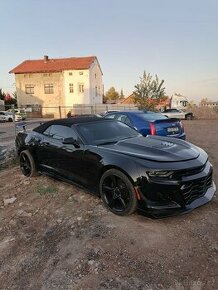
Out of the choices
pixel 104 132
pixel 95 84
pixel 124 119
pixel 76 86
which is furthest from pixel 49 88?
pixel 104 132

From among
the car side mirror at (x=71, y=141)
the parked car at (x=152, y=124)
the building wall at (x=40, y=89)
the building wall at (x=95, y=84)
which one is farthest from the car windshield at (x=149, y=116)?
the building wall at (x=40, y=89)

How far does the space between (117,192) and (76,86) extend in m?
41.5

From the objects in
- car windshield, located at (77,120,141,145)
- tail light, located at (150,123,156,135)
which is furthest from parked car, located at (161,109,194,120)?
car windshield, located at (77,120,141,145)

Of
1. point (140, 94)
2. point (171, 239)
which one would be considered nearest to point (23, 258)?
point (171, 239)

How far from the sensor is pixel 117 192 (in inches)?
174

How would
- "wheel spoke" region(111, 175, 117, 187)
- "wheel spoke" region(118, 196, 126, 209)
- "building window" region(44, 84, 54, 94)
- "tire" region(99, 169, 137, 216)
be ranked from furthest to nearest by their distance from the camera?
"building window" region(44, 84, 54, 94) → "wheel spoke" region(111, 175, 117, 187) → "wheel spoke" region(118, 196, 126, 209) → "tire" region(99, 169, 137, 216)

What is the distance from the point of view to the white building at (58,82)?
44156mm

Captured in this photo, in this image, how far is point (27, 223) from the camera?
4543 millimetres

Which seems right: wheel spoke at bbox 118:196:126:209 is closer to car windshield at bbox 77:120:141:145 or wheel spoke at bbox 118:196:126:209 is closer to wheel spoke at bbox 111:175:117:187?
wheel spoke at bbox 111:175:117:187

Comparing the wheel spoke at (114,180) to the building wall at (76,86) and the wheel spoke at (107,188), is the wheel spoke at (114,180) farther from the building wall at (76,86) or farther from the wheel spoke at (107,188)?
the building wall at (76,86)

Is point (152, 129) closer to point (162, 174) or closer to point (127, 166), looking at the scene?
point (127, 166)

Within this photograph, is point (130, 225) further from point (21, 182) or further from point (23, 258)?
point (21, 182)

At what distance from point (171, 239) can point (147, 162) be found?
107 cm

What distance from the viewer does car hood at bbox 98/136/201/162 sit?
4246 mm
